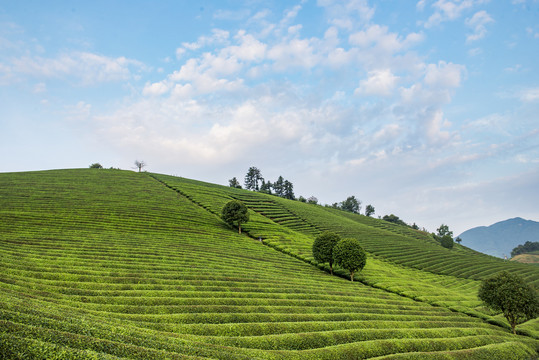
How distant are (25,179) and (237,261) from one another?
231 ft

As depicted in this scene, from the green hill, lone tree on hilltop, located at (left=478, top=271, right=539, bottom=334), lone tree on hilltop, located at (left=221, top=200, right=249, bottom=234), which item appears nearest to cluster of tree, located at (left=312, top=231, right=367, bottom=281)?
the green hill

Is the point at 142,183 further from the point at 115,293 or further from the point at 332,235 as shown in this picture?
the point at 115,293

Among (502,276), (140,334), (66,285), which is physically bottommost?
(66,285)

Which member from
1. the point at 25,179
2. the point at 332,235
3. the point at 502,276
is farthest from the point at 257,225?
the point at 25,179

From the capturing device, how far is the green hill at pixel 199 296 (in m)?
11.6

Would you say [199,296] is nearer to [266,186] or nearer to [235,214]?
[235,214]

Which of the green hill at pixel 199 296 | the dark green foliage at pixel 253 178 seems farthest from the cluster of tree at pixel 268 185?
the green hill at pixel 199 296

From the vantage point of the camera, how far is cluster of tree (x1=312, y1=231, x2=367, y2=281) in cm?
4125

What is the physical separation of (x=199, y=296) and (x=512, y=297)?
1243 inches

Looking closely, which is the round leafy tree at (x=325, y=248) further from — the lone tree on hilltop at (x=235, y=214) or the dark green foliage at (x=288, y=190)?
the dark green foliage at (x=288, y=190)

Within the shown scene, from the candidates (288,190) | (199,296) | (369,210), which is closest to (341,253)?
(199,296)

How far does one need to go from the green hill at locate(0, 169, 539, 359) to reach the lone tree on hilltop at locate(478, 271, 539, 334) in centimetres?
170

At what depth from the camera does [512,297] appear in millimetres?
30812

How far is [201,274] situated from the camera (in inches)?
1196
